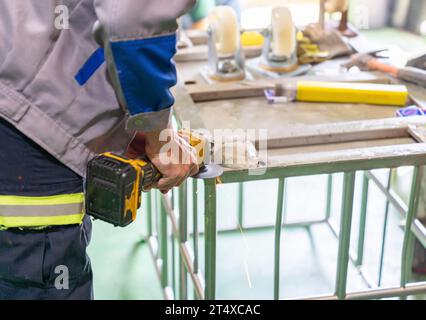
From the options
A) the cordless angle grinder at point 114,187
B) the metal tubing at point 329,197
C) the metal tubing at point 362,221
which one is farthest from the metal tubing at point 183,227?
the metal tubing at point 329,197

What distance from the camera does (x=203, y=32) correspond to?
2.60 m

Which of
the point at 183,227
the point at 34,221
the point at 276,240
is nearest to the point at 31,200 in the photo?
the point at 34,221

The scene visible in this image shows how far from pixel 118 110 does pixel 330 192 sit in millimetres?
1702

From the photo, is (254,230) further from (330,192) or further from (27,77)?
(27,77)

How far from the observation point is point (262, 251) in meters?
2.83

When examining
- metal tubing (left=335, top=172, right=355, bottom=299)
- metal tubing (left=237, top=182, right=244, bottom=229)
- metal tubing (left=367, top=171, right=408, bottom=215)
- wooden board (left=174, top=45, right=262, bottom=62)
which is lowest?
metal tubing (left=237, top=182, right=244, bottom=229)

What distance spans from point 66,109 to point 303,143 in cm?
69

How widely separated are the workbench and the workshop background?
0.42m

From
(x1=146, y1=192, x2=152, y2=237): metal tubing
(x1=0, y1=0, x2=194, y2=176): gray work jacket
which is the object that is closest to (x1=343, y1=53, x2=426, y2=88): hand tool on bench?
(x1=146, y1=192, x2=152, y2=237): metal tubing

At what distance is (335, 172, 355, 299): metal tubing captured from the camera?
1.71 meters

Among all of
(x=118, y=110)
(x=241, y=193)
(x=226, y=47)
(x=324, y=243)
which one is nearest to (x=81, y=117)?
(x=118, y=110)

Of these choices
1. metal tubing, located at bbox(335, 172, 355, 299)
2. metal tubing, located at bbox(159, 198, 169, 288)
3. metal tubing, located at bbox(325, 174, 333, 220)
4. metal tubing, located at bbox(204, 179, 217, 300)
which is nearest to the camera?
metal tubing, located at bbox(204, 179, 217, 300)

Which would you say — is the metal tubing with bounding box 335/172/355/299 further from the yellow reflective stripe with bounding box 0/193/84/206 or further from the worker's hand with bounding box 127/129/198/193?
the yellow reflective stripe with bounding box 0/193/84/206

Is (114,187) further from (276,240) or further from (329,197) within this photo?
(329,197)
